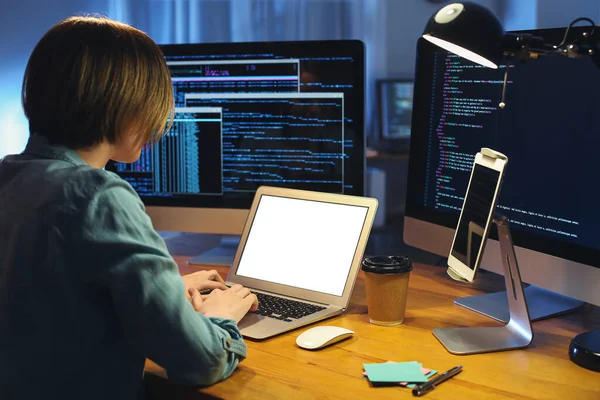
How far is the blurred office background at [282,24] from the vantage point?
1938 mm

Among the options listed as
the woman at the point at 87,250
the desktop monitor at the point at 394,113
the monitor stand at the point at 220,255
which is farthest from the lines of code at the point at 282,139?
the desktop monitor at the point at 394,113

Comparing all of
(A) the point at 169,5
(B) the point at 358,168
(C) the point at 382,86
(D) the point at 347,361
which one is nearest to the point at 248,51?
(B) the point at 358,168

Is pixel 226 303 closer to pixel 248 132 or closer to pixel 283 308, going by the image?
pixel 283 308

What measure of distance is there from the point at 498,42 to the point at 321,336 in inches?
20.7

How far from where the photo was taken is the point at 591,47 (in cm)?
93

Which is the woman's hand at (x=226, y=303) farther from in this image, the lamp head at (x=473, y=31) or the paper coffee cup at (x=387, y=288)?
the lamp head at (x=473, y=31)

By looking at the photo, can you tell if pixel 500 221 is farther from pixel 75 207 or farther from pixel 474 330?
pixel 75 207

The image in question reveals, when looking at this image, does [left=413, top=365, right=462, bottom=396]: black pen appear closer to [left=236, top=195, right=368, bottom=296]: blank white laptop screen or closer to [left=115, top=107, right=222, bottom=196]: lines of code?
[left=236, top=195, right=368, bottom=296]: blank white laptop screen

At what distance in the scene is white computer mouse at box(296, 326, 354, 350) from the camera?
102 centimetres

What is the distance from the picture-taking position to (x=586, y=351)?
944mm

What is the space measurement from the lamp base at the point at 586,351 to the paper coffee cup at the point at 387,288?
0.28 meters

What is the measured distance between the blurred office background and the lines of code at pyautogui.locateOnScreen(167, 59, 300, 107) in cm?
31

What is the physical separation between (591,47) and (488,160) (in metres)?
0.22

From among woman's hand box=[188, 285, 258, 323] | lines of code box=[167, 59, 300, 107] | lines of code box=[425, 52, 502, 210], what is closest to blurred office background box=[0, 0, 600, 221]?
lines of code box=[167, 59, 300, 107]
